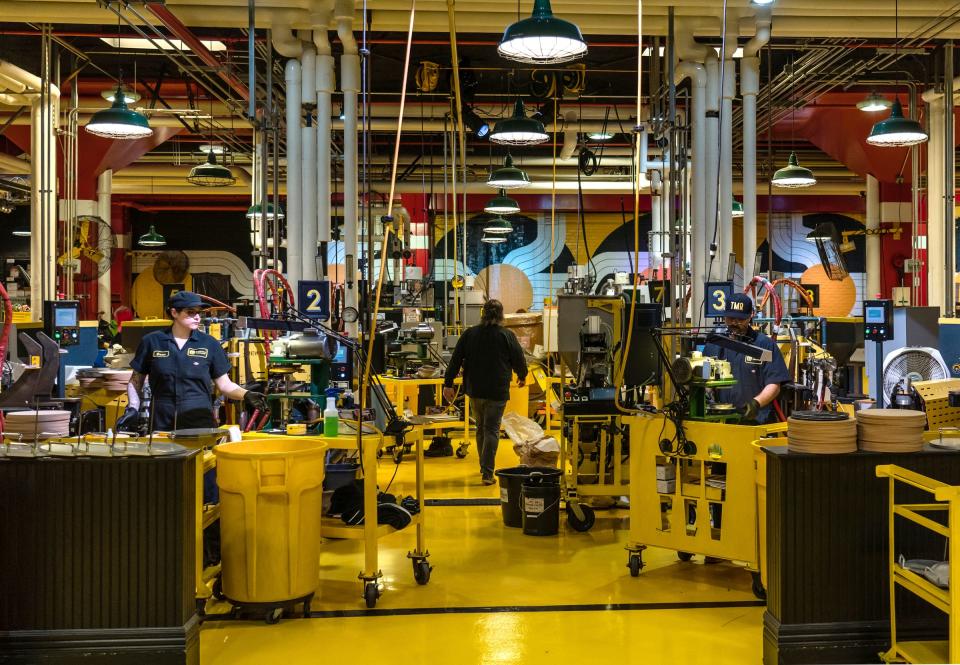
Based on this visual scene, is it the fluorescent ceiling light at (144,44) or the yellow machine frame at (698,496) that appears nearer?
the yellow machine frame at (698,496)

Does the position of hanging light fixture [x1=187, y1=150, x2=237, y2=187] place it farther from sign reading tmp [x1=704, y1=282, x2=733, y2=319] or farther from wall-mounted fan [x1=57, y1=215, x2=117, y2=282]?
sign reading tmp [x1=704, y1=282, x2=733, y2=319]

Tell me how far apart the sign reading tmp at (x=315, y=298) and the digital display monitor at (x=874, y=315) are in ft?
11.3

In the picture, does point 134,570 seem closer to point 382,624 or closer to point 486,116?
point 382,624

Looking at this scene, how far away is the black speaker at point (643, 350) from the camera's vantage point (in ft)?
21.1

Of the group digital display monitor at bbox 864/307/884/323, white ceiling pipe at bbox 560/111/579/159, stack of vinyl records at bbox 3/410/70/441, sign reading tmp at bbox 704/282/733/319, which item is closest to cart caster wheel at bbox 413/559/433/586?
stack of vinyl records at bbox 3/410/70/441

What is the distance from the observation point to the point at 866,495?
3.68 metres

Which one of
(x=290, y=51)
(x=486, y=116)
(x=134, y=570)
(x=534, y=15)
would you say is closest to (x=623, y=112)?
(x=486, y=116)

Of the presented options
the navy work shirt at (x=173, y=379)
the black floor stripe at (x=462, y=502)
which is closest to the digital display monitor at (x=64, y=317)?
the navy work shirt at (x=173, y=379)

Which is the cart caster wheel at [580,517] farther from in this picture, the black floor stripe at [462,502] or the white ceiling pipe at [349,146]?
the white ceiling pipe at [349,146]

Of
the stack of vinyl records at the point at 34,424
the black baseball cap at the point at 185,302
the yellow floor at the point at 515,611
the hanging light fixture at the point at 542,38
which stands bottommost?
the yellow floor at the point at 515,611

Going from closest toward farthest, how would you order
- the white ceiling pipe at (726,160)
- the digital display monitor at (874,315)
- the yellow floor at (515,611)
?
the yellow floor at (515,611)
the digital display monitor at (874,315)
the white ceiling pipe at (726,160)

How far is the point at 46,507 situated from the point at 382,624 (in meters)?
1.55

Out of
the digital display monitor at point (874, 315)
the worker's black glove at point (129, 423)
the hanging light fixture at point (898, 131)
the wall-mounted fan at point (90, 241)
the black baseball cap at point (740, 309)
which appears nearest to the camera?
the worker's black glove at point (129, 423)

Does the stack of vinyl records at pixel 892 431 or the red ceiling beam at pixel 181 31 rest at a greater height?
the red ceiling beam at pixel 181 31
